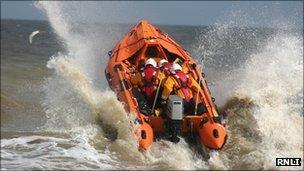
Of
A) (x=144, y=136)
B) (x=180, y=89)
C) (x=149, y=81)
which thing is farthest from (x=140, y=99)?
(x=144, y=136)

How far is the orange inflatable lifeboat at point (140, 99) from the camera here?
8562 millimetres

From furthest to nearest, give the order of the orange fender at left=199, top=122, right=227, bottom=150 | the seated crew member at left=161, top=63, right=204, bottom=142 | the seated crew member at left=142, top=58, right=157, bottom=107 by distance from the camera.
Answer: the seated crew member at left=142, top=58, right=157, bottom=107, the seated crew member at left=161, top=63, right=204, bottom=142, the orange fender at left=199, top=122, right=227, bottom=150

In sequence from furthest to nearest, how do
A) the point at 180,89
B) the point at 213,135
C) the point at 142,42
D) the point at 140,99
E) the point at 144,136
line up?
the point at 142,42, the point at 140,99, the point at 180,89, the point at 213,135, the point at 144,136

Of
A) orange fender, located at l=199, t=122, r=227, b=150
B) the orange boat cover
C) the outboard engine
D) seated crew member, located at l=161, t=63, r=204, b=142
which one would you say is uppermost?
the orange boat cover

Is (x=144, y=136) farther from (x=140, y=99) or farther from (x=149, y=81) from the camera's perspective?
(x=149, y=81)

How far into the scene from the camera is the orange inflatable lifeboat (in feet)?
28.1

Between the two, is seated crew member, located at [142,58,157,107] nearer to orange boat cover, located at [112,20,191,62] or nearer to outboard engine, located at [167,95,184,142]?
outboard engine, located at [167,95,184,142]

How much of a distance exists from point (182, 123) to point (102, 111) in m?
1.87

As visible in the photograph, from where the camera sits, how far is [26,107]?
39.0ft

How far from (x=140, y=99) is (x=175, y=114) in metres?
A: 1.23

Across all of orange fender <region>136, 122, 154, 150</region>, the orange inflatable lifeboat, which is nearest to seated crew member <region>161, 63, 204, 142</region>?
the orange inflatable lifeboat

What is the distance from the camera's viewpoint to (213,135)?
853cm

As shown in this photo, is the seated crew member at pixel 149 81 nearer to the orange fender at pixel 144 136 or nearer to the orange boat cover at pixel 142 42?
the orange fender at pixel 144 136

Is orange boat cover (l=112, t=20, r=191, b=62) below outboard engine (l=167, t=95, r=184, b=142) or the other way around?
the other way around
